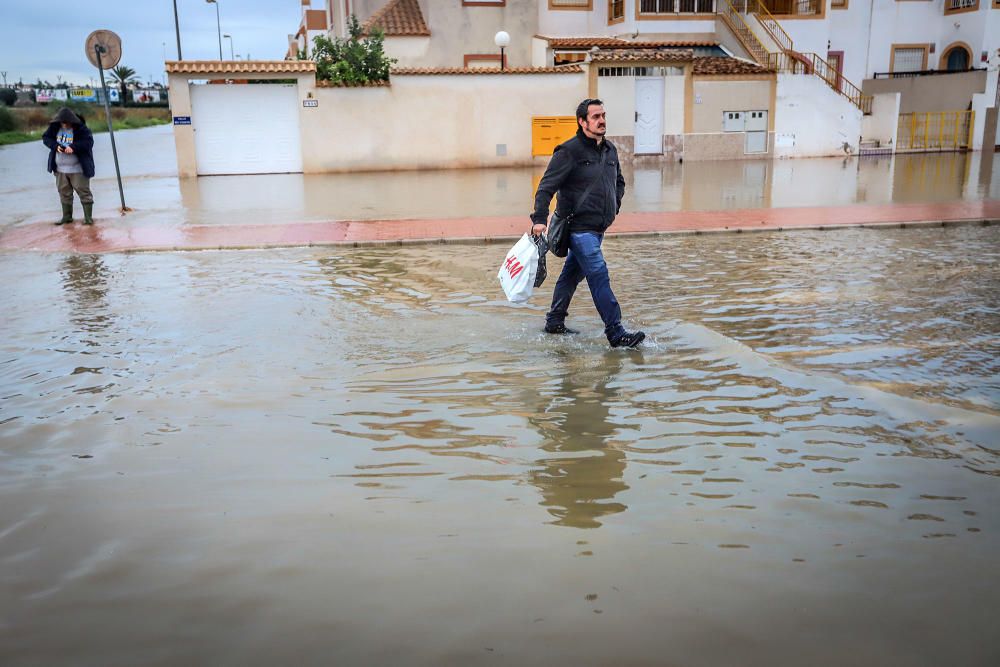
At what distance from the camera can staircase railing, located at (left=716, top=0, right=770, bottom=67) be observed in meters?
30.6

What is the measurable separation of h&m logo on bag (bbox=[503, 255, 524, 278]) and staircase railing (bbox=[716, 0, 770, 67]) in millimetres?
26103

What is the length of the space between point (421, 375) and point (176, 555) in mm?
2569

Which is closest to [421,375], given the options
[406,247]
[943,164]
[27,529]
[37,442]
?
[37,442]

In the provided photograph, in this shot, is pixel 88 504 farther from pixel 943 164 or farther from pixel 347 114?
pixel 943 164

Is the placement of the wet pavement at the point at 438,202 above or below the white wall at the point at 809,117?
below

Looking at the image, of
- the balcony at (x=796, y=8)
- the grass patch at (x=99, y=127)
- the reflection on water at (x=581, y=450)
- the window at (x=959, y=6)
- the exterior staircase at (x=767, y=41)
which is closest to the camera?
the reflection on water at (x=581, y=450)

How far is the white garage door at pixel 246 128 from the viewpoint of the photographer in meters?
23.9

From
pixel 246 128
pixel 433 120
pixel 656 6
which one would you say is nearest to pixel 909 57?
Result: pixel 656 6

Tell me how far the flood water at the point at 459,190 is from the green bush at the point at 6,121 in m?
30.5

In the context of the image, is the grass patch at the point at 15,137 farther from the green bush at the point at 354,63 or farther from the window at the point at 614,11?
the window at the point at 614,11

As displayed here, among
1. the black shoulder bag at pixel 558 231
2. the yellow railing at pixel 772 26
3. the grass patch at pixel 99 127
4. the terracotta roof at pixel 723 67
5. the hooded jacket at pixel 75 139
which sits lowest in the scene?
the black shoulder bag at pixel 558 231

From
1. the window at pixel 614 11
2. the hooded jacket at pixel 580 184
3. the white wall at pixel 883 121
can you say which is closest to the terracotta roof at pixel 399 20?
the window at pixel 614 11

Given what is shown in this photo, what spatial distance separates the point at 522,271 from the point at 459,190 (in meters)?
12.5

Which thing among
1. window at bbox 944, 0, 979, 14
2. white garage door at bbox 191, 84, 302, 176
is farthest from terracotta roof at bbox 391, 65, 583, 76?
window at bbox 944, 0, 979, 14
